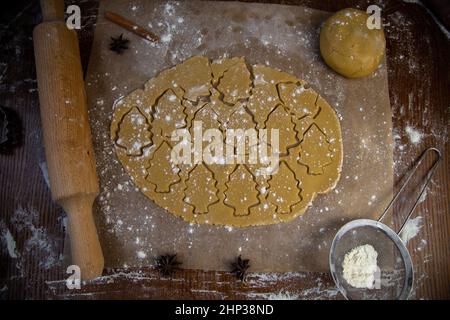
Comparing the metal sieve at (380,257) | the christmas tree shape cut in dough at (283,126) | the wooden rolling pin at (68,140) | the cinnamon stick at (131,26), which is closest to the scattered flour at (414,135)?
the metal sieve at (380,257)

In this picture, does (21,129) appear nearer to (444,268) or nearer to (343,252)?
(343,252)

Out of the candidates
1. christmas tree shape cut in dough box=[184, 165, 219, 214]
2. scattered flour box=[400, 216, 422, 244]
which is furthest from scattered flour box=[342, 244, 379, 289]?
christmas tree shape cut in dough box=[184, 165, 219, 214]

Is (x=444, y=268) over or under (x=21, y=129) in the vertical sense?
under

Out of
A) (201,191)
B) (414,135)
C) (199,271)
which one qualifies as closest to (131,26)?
(201,191)

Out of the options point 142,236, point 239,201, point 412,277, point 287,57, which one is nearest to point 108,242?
point 142,236

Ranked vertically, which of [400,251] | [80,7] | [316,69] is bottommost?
[400,251]

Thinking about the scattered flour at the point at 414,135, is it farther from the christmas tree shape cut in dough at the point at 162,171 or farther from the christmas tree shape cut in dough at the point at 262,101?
the christmas tree shape cut in dough at the point at 162,171
